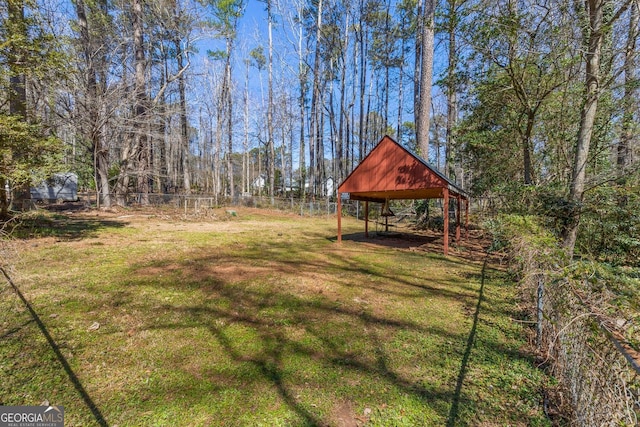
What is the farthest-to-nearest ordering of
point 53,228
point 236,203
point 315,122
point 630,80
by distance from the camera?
1. point 315,122
2. point 236,203
3. point 53,228
4. point 630,80

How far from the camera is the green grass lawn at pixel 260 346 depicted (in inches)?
89.3

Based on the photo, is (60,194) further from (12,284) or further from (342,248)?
(342,248)

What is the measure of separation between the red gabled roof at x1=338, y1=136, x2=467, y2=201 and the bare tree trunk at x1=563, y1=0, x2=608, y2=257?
2778mm

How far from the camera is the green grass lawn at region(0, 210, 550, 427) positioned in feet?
7.44

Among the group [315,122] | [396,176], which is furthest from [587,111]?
[315,122]

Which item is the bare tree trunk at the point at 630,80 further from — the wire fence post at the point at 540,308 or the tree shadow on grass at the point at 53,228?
the tree shadow on grass at the point at 53,228

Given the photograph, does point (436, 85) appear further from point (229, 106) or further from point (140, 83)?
point (229, 106)

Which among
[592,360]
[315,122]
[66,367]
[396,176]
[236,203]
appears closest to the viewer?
[592,360]

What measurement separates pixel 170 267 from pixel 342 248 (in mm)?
5082

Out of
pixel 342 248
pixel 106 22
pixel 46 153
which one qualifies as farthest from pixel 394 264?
pixel 106 22

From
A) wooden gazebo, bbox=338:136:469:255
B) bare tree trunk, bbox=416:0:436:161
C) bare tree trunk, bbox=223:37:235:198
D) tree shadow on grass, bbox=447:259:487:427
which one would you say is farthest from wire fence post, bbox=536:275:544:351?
bare tree trunk, bbox=223:37:235:198

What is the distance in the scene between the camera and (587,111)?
585 cm

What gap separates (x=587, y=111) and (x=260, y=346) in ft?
26.0

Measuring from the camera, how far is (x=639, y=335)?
1699 mm
